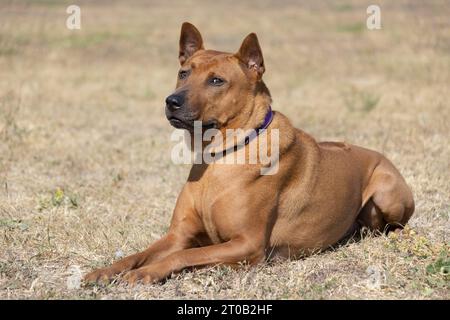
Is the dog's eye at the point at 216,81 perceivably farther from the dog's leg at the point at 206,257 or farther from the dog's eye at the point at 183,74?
the dog's leg at the point at 206,257

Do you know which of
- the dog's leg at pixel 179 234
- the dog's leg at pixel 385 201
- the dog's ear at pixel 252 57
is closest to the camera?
the dog's leg at pixel 179 234

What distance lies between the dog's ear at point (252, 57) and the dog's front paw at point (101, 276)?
1.66m

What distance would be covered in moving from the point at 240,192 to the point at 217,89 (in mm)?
697

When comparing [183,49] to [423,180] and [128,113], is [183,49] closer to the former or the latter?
[423,180]

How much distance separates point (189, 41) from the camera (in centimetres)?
557

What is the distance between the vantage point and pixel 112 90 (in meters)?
13.8

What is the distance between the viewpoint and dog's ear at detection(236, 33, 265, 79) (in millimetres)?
5242

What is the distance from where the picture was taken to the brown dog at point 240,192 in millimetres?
4879

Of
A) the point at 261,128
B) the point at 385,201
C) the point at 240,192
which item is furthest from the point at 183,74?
the point at 385,201

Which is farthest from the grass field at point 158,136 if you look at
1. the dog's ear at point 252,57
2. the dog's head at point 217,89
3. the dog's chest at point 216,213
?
the dog's ear at point 252,57

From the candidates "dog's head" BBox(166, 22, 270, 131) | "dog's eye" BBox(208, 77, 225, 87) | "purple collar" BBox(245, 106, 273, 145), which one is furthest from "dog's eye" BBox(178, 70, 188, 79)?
"purple collar" BBox(245, 106, 273, 145)

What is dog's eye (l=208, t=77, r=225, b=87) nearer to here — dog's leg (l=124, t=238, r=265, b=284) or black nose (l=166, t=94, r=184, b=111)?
black nose (l=166, t=94, r=184, b=111)
